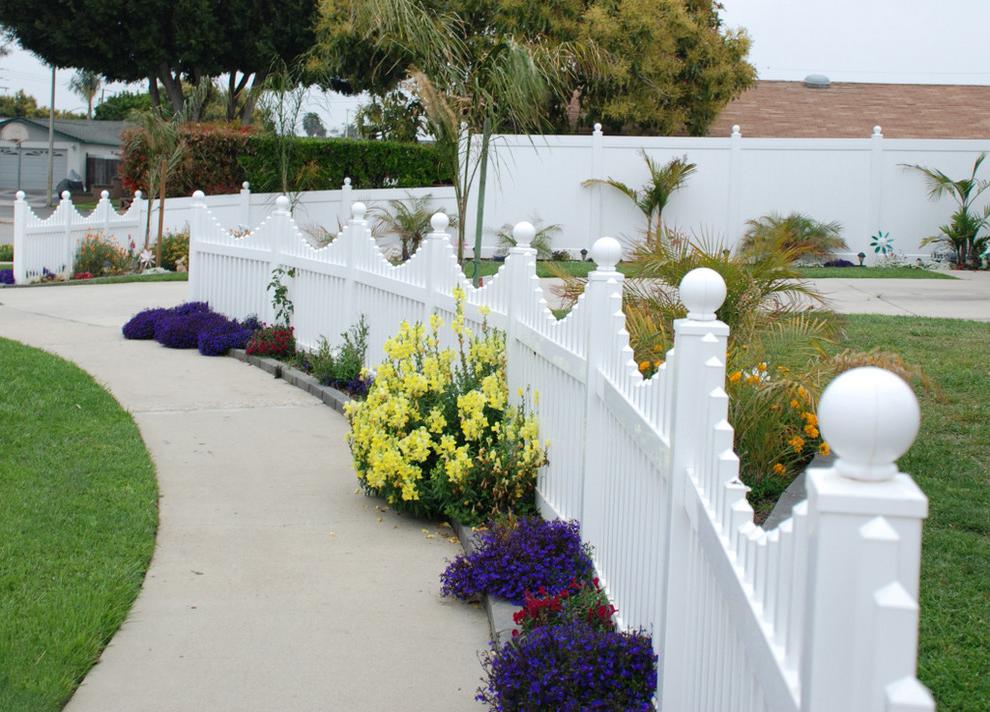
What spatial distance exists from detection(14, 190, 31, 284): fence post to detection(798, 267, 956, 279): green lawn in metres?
12.7

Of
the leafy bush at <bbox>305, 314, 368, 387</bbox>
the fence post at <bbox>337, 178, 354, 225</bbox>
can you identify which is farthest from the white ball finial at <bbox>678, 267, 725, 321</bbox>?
the fence post at <bbox>337, 178, 354, 225</bbox>

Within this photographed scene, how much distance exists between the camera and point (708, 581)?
3.24 meters

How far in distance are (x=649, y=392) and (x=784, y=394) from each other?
2.79 meters

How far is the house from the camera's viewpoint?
6438cm

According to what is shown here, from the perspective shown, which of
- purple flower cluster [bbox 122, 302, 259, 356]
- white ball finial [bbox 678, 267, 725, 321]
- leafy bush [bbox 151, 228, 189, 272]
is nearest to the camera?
white ball finial [bbox 678, 267, 725, 321]

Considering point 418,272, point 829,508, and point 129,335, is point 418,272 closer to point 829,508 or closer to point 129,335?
point 129,335

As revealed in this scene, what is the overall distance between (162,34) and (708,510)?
33144 mm

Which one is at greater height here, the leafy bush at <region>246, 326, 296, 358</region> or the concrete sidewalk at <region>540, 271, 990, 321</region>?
the concrete sidewalk at <region>540, 271, 990, 321</region>

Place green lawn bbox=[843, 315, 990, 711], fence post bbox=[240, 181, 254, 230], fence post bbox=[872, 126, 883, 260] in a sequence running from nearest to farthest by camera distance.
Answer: green lawn bbox=[843, 315, 990, 711] < fence post bbox=[240, 181, 254, 230] < fence post bbox=[872, 126, 883, 260]

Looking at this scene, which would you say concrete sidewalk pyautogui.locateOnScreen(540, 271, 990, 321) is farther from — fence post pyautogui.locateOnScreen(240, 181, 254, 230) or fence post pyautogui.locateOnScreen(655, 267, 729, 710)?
fence post pyautogui.locateOnScreen(655, 267, 729, 710)

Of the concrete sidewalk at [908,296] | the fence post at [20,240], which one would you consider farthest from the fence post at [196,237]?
the fence post at [20,240]

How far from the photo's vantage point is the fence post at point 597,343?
→ 5016 millimetres

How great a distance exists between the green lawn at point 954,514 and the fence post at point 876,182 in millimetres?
13546

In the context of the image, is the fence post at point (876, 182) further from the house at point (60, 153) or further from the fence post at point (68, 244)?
the house at point (60, 153)
